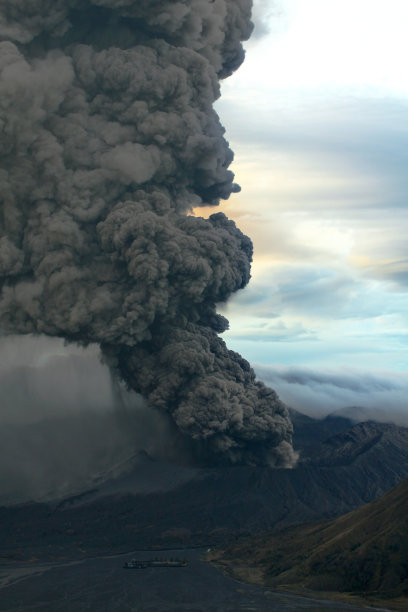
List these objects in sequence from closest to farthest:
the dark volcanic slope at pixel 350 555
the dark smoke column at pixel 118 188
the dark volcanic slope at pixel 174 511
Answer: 1. the dark volcanic slope at pixel 350 555
2. the dark smoke column at pixel 118 188
3. the dark volcanic slope at pixel 174 511

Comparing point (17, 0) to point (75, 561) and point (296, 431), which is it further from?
point (296, 431)

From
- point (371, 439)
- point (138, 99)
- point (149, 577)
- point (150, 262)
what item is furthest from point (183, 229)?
point (371, 439)

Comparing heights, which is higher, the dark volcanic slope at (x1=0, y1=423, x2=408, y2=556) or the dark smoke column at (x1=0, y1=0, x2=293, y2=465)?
the dark smoke column at (x1=0, y1=0, x2=293, y2=465)

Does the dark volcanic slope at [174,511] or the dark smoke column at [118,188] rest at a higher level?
the dark smoke column at [118,188]

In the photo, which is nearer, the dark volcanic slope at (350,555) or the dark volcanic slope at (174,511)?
the dark volcanic slope at (350,555)

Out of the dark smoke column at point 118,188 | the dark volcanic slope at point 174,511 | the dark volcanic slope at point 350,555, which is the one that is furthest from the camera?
the dark volcanic slope at point 174,511
